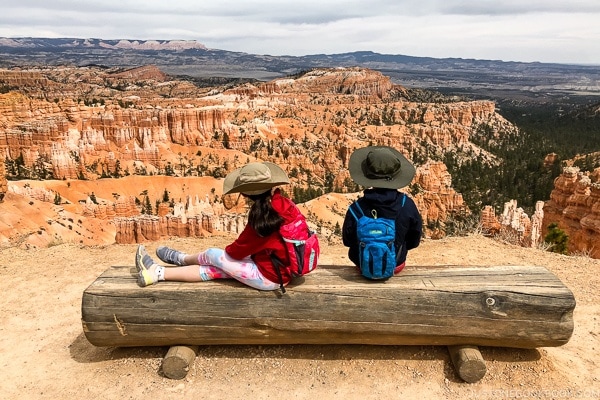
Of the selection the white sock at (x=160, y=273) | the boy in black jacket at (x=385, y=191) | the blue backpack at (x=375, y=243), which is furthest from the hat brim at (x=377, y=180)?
the white sock at (x=160, y=273)

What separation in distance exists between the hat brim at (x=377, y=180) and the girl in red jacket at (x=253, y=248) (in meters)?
0.68

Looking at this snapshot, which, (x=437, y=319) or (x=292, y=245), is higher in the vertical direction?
(x=292, y=245)

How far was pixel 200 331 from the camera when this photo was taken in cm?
454

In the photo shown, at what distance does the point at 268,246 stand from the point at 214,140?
190 feet

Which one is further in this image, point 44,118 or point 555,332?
point 44,118

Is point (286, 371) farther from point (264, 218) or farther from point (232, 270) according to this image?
point (264, 218)

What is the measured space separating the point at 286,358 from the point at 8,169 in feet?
141

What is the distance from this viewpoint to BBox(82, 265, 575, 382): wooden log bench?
4.30 meters

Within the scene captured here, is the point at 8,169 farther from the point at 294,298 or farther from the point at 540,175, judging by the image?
the point at 540,175

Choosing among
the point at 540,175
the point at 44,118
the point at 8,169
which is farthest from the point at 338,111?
the point at 8,169

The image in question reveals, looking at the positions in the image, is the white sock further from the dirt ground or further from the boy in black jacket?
the boy in black jacket

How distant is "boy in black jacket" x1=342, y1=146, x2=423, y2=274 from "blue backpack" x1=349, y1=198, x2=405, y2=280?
0.21 ft

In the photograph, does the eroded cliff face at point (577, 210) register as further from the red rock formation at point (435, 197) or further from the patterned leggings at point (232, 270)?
the patterned leggings at point (232, 270)

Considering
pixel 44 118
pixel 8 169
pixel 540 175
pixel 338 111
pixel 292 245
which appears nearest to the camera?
pixel 292 245
